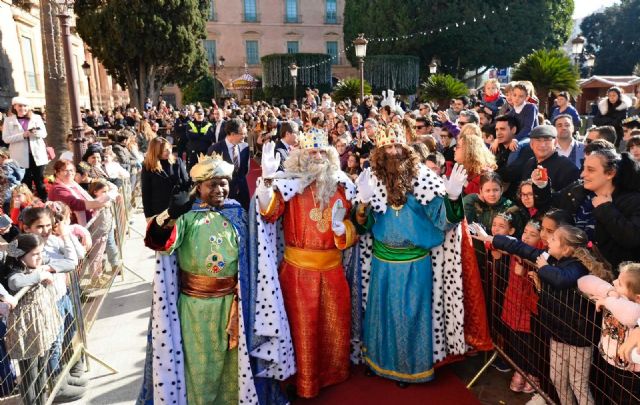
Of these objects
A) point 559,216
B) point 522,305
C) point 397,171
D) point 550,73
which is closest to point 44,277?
A: point 397,171

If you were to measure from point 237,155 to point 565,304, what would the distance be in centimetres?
488

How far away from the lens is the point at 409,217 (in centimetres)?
364

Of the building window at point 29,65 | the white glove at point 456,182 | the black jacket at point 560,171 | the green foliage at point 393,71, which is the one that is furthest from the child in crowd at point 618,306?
the green foliage at point 393,71

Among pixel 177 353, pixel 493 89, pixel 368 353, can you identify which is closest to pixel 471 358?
pixel 368 353

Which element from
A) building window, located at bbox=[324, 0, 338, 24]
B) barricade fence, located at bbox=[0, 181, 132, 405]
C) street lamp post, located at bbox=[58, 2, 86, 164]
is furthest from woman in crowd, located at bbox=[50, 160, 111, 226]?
building window, located at bbox=[324, 0, 338, 24]

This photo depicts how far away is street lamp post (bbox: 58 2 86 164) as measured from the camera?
22.9ft

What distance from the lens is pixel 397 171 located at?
144 inches

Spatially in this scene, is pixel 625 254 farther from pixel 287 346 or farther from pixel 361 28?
pixel 361 28

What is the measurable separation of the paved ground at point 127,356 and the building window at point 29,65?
2047 cm

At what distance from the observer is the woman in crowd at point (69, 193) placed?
5285 millimetres

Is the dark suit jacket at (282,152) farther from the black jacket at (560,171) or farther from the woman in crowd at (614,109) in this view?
the woman in crowd at (614,109)

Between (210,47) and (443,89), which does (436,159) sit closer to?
(443,89)

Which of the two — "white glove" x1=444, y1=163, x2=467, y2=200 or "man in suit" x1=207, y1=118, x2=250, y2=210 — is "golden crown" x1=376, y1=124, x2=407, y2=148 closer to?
"white glove" x1=444, y1=163, x2=467, y2=200

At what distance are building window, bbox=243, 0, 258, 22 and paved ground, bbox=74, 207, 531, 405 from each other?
139 feet
